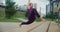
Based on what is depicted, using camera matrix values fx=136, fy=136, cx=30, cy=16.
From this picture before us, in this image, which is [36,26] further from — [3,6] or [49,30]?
[3,6]

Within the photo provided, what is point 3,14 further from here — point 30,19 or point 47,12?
point 47,12

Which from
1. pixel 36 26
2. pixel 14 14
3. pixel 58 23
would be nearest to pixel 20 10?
pixel 14 14

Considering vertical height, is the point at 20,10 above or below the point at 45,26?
above

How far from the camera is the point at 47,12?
3.20ft

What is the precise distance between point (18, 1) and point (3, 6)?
11 centimetres

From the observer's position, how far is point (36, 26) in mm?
985

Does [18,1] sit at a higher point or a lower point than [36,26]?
higher

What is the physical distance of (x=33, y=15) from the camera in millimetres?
956

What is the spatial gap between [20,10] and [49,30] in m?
0.25

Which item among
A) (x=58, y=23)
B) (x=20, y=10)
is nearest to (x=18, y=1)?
(x=20, y=10)

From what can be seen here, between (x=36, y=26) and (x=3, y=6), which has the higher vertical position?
(x=3, y=6)

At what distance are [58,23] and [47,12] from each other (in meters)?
0.11

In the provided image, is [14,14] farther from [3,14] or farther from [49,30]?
[49,30]

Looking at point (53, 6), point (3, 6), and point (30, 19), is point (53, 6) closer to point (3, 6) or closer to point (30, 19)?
point (30, 19)
